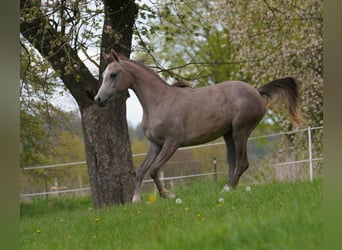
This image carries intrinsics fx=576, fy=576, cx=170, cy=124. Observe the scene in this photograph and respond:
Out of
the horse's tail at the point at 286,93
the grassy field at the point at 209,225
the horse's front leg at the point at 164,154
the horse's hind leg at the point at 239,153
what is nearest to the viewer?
the grassy field at the point at 209,225

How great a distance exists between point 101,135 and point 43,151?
10791mm

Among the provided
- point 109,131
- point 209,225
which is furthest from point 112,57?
point 209,225

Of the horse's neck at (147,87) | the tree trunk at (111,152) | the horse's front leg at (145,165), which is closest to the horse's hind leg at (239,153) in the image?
the horse's front leg at (145,165)

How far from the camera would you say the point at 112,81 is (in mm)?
9625

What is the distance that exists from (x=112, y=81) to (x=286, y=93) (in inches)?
122

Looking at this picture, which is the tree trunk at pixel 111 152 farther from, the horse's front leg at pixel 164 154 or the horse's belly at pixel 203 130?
the horse's belly at pixel 203 130

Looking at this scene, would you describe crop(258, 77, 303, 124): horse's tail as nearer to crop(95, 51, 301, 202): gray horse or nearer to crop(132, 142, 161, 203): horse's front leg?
crop(95, 51, 301, 202): gray horse

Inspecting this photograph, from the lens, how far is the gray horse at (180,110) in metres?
9.62

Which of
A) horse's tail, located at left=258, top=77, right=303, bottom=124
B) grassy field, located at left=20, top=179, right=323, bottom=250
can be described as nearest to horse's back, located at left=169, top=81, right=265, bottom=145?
horse's tail, located at left=258, top=77, right=303, bottom=124

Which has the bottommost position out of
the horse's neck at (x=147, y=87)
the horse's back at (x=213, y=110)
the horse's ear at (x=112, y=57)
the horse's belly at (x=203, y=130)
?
the horse's belly at (x=203, y=130)

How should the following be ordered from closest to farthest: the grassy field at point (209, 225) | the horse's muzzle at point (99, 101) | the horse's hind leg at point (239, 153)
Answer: the grassy field at point (209, 225) → the horse's muzzle at point (99, 101) → the horse's hind leg at point (239, 153)

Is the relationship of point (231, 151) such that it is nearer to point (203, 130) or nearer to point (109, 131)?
point (203, 130)

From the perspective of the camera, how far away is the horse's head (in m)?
9.46
